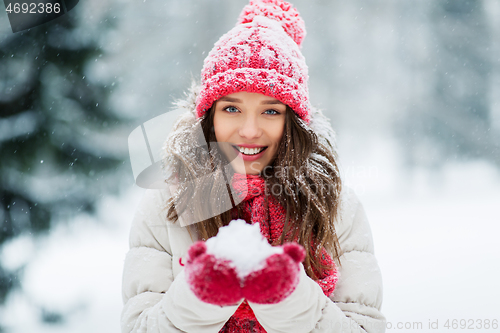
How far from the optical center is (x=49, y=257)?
6.34 feet

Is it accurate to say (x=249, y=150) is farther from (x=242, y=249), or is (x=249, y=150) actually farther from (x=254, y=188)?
(x=242, y=249)

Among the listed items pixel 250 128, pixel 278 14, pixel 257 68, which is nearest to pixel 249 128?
pixel 250 128

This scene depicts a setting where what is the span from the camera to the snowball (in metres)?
0.65

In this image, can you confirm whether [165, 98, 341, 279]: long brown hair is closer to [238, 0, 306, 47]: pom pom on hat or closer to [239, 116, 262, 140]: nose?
[239, 116, 262, 140]: nose

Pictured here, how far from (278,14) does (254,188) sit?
0.68 m

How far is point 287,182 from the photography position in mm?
1173

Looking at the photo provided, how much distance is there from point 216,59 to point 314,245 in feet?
2.24

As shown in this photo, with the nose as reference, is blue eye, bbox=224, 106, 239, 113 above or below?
above

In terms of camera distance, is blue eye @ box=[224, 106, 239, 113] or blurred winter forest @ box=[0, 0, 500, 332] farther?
blurred winter forest @ box=[0, 0, 500, 332]

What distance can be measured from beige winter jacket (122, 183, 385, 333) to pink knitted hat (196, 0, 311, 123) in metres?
0.40

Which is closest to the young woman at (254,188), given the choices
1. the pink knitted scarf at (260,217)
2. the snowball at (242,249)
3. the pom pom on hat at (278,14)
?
the pink knitted scarf at (260,217)

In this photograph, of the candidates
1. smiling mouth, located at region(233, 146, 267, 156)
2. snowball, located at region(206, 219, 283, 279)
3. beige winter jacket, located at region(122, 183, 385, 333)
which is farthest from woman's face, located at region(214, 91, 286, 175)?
snowball, located at region(206, 219, 283, 279)

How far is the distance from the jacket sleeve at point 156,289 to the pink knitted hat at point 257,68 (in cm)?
40

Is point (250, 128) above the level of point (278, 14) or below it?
below
